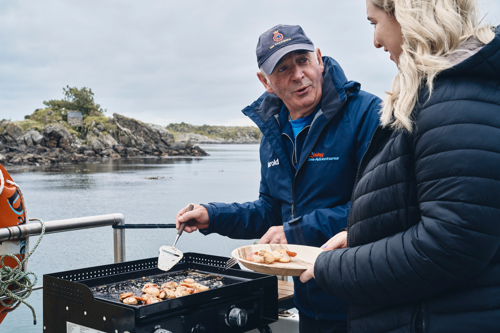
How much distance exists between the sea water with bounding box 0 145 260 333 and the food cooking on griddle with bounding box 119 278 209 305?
1396 mm

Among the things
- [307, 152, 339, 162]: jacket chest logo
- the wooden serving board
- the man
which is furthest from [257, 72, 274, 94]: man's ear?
the wooden serving board

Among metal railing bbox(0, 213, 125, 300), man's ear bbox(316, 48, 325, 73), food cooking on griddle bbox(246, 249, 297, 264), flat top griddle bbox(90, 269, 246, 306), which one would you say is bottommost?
flat top griddle bbox(90, 269, 246, 306)

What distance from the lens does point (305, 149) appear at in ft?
6.39

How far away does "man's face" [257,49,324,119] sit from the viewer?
2.05 m

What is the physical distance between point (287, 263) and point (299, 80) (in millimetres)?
842

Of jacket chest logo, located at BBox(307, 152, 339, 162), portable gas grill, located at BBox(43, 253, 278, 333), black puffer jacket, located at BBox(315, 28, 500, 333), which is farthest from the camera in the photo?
jacket chest logo, located at BBox(307, 152, 339, 162)

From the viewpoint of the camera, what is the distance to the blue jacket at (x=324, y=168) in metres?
1.85

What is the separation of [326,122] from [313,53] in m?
0.37

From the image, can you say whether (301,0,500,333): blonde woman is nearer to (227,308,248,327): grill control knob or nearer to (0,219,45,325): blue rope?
(227,308,248,327): grill control knob

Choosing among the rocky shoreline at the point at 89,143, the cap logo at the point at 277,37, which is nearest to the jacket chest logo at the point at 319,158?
the cap logo at the point at 277,37

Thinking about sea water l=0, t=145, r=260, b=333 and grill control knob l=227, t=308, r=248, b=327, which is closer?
grill control knob l=227, t=308, r=248, b=327

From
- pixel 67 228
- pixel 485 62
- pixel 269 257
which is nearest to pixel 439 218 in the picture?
pixel 485 62

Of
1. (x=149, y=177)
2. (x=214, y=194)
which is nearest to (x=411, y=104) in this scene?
(x=214, y=194)

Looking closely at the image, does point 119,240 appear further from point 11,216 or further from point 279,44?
point 279,44
